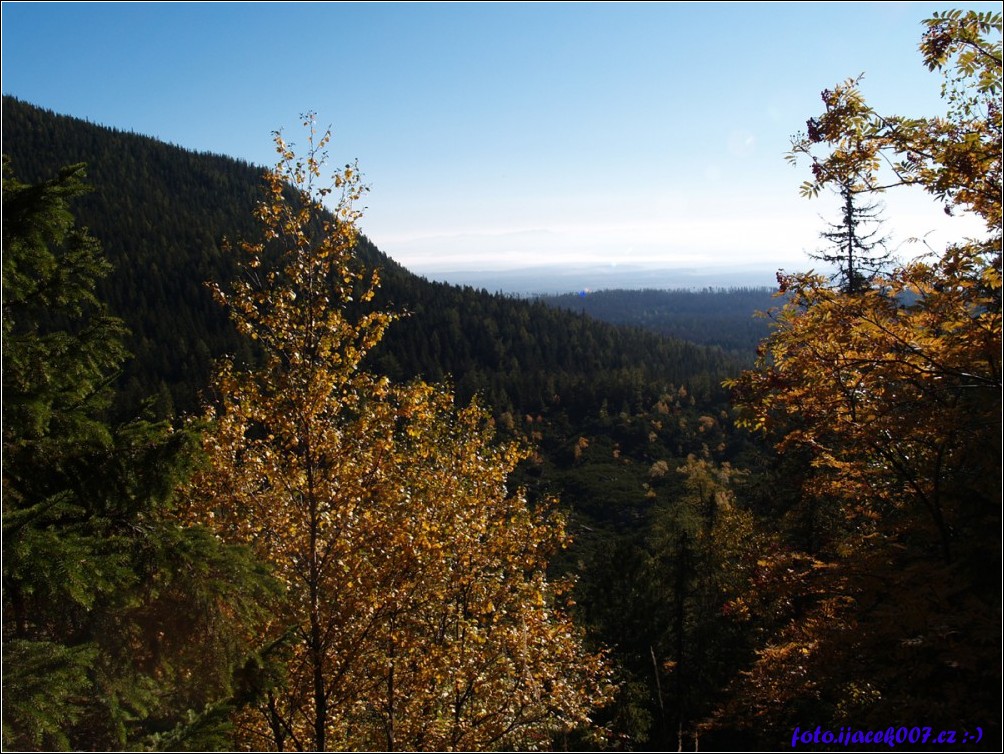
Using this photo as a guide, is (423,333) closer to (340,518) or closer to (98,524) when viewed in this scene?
(340,518)

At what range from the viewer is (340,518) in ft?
22.6

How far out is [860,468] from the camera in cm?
775

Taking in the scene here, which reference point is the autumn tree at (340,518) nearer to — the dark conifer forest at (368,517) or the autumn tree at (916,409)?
the dark conifer forest at (368,517)

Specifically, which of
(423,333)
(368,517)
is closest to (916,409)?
(368,517)

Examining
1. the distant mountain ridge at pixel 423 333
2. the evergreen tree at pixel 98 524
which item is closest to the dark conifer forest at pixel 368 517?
the evergreen tree at pixel 98 524

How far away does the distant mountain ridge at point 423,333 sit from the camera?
136m

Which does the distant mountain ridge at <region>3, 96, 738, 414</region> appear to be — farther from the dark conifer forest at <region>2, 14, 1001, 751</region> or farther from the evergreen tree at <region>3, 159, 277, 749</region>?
the evergreen tree at <region>3, 159, 277, 749</region>

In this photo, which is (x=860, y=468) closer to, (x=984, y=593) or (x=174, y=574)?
(x=984, y=593)

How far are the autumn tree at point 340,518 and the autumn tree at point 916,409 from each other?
3759 mm

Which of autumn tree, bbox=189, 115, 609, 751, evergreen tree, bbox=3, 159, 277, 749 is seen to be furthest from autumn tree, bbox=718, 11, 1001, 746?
evergreen tree, bbox=3, 159, 277, 749

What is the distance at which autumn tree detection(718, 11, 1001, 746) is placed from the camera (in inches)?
190

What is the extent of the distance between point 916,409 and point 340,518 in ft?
21.8

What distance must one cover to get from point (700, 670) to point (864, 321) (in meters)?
26.9

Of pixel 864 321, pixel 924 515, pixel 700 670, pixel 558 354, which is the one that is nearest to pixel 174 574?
pixel 864 321
